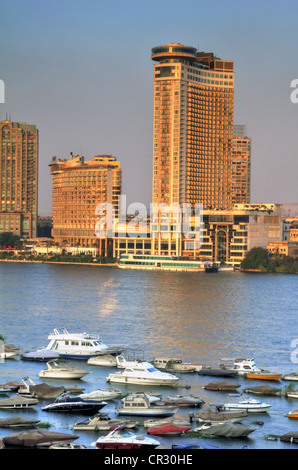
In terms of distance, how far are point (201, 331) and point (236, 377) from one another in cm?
911

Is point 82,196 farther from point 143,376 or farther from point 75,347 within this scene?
point 143,376

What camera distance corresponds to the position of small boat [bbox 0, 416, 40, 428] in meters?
11.3

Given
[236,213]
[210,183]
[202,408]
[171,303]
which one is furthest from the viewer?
[210,183]

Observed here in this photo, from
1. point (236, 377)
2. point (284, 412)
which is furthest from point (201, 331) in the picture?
point (284, 412)

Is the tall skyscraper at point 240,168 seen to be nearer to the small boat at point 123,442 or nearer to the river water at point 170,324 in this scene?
the river water at point 170,324

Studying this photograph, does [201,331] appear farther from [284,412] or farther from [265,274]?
[265,274]

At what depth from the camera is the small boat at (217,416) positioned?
11.9 meters

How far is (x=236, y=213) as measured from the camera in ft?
236

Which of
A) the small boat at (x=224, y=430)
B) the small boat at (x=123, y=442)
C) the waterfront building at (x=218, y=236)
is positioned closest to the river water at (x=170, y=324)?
the small boat at (x=224, y=430)

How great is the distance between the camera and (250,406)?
1312 centimetres

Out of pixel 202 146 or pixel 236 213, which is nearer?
pixel 236 213

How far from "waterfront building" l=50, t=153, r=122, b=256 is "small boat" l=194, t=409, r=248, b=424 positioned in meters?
67.9

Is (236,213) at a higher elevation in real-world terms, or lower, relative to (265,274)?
higher

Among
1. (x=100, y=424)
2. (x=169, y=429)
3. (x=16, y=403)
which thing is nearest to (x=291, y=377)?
(x=169, y=429)
